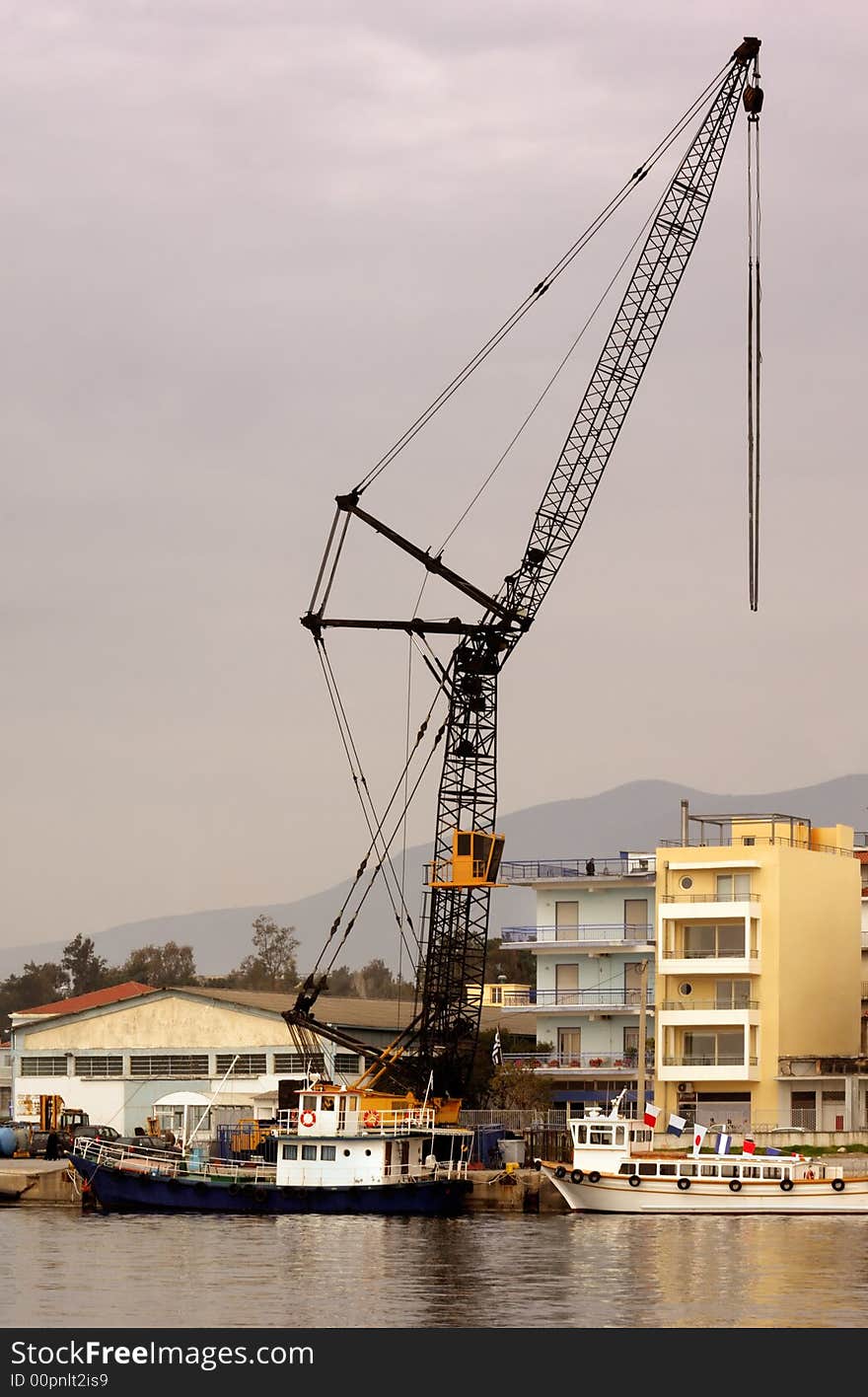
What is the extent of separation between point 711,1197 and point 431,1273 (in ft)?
81.6

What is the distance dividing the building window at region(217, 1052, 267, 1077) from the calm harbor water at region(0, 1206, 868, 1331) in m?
30.7

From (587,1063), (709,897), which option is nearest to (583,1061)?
(587,1063)

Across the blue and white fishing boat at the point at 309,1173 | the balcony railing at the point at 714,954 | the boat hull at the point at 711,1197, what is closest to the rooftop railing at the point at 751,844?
the balcony railing at the point at 714,954

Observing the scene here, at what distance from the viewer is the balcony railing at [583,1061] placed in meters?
112

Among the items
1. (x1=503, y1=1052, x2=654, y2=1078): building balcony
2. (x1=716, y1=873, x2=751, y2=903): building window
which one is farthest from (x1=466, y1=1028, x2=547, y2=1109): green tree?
(x1=716, y1=873, x2=751, y2=903): building window

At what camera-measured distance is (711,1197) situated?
278 ft

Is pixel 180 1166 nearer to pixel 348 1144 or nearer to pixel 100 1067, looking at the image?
pixel 348 1144

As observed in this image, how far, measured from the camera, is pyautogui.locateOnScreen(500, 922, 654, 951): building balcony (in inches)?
4500

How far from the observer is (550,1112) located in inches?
4296

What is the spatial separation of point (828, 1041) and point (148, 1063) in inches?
1317

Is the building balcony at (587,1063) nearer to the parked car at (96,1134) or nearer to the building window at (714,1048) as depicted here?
the building window at (714,1048)

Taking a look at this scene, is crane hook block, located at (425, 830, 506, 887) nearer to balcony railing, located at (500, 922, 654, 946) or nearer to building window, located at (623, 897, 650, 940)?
balcony railing, located at (500, 922, 654, 946)
